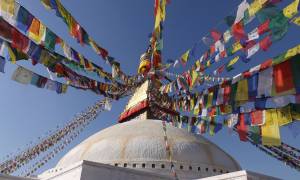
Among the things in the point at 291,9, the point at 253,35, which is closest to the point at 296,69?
the point at 291,9

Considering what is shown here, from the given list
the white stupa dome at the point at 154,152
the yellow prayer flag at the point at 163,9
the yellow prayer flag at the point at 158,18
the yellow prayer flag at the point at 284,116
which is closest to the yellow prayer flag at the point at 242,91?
the yellow prayer flag at the point at 284,116

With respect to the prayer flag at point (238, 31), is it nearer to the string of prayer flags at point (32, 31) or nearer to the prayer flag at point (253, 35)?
the prayer flag at point (253, 35)

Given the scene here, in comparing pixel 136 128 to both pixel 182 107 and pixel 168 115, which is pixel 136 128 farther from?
pixel 168 115

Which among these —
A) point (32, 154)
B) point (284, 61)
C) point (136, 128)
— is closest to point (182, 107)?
point (136, 128)

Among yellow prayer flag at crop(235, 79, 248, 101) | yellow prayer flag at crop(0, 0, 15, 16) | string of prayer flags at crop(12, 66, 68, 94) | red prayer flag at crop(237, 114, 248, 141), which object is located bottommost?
red prayer flag at crop(237, 114, 248, 141)

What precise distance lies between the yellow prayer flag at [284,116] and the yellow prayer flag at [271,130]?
0.35 ft

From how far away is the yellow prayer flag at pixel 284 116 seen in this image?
8.34 meters

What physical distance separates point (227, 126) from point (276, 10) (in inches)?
153

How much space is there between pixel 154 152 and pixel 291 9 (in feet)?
23.2

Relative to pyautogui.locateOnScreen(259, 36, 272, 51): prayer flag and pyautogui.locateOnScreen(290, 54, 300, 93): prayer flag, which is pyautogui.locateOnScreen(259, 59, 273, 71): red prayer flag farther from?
pyautogui.locateOnScreen(290, 54, 300, 93): prayer flag

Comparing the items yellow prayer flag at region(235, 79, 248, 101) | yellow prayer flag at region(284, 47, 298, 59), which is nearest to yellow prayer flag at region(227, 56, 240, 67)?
yellow prayer flag at region(235, 79, 248, 101)

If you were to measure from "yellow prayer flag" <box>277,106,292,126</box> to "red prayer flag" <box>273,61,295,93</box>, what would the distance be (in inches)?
31.9

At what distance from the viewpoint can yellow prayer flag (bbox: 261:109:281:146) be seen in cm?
795

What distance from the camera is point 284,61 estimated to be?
794cm
